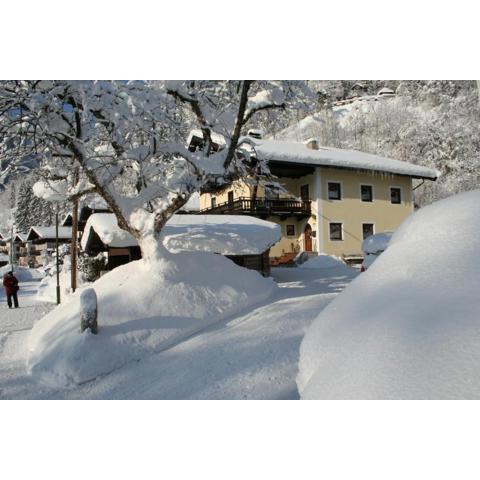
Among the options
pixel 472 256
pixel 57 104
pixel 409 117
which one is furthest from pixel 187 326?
pixel 409 117

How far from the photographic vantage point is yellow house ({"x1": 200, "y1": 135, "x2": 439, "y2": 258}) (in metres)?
5.77

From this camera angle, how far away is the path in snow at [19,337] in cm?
412

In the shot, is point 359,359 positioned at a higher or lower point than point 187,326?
higher

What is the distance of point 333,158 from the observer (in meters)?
6.48

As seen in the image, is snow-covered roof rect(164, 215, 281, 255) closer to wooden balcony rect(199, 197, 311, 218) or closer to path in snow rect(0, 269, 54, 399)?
wooden balcony rect(199, 197, 311, 218)

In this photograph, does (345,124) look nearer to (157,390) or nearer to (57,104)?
(57,104)

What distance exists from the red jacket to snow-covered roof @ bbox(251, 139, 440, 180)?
6219mm

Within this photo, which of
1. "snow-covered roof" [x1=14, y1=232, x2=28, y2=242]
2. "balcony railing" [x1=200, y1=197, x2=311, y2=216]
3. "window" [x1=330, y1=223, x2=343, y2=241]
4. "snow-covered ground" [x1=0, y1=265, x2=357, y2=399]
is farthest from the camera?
"balcony railing" [x1=200, y1=197, x2=311, y2=216]

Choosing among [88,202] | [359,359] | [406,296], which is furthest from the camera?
[88,202]

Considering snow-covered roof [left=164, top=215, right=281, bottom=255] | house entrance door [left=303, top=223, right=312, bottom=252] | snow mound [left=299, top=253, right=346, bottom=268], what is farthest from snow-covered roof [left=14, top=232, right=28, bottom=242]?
snow mound [left=299, top=253, right=346, bottom=268]

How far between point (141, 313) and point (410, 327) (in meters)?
3.99

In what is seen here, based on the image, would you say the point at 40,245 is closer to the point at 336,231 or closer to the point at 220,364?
the point at 220,364

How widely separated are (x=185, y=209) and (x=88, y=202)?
7.52 feet

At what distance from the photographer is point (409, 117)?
5109mm
